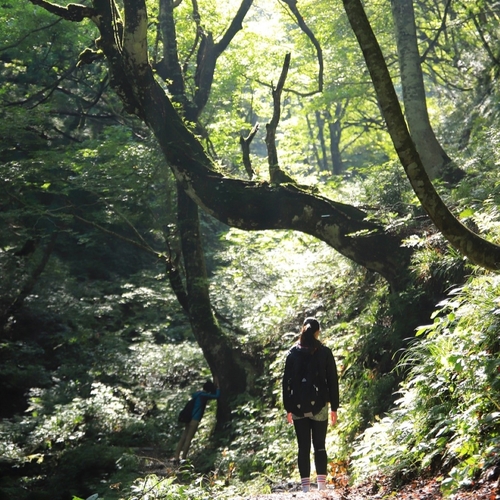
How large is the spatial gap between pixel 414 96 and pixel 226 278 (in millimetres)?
8218

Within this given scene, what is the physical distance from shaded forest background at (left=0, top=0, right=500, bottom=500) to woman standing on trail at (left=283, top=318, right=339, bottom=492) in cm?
49

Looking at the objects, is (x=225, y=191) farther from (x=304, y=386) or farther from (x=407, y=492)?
(x=407, y=492)

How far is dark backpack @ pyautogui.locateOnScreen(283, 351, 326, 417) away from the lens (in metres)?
6.68

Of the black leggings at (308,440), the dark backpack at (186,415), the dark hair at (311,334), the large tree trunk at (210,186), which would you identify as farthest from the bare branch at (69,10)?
the black leggings at (308,440)

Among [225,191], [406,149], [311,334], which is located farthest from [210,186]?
[406,149]

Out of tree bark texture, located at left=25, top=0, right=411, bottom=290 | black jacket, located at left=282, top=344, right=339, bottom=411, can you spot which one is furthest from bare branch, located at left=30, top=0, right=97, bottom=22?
black jacket, located at left=282, top=344, right=339, bottom=411

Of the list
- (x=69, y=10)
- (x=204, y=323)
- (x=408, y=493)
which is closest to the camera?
(x=408, y=493)

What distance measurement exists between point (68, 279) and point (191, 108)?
7.27m

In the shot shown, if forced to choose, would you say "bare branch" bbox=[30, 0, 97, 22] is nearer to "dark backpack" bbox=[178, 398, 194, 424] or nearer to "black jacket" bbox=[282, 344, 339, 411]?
"black jacket" bbox=[282, 344, 339, 411]

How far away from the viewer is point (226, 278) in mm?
18359

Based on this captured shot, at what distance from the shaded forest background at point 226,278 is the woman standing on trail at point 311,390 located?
1.62 feet

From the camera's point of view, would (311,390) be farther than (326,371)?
No

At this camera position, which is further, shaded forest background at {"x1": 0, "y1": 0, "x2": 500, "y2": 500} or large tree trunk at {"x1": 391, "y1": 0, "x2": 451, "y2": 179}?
large tree trunk at {"x1": 391, "y1": 0, "x2": 451, "y2": 179}

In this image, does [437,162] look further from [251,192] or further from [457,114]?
[457,114]
